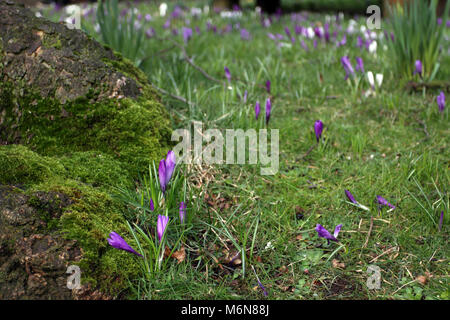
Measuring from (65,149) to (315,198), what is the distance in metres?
1.44

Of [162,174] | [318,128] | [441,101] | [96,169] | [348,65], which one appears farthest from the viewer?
[348,65]

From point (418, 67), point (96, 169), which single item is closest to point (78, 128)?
point (96, 169)

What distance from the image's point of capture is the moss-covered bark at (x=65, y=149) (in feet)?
5.14

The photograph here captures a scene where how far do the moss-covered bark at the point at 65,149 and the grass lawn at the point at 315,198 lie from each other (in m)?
0.20

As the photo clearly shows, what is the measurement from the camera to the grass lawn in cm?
181

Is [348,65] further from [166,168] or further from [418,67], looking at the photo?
[166,168]

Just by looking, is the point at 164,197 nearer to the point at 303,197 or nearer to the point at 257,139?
the point at 303,197

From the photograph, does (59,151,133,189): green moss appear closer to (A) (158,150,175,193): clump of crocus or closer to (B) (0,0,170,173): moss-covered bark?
(B) (0,0,170,173): moss-covered bark

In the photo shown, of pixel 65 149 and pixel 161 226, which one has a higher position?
pixel 65 149

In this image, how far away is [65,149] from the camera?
7.39 ft

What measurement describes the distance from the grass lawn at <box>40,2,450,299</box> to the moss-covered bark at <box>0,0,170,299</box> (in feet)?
0.64

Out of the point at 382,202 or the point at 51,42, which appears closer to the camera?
the point at 382,202

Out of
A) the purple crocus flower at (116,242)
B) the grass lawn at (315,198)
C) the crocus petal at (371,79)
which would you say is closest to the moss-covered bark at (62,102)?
the grass lawn at (315,198)

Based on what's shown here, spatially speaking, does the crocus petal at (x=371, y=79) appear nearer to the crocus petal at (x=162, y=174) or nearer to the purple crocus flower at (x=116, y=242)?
the crocus petal at (x=162, y=174)
